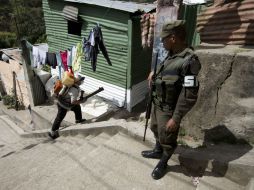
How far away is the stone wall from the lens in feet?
13.0

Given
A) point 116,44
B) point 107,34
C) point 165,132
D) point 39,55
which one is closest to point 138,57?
point 116,44

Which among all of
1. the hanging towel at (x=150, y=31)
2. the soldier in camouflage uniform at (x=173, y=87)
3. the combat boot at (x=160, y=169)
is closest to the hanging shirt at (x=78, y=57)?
the hanging towel at (x=150, y=31)

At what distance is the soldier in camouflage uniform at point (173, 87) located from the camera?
9.98 feet

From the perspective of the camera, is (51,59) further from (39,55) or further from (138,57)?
(138,57)

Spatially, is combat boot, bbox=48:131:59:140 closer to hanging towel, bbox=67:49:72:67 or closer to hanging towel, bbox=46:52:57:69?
hanging towel, bbox=67:49:72:67

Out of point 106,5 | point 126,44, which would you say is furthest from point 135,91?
point 106,5

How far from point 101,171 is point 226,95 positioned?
2.36 metres

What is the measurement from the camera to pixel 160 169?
3.62m

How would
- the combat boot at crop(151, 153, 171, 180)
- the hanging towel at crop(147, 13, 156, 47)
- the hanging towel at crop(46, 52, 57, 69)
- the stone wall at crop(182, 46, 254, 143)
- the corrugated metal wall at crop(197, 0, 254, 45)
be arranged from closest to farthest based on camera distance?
the combat boot at crop(151, 153, 171, 180)
the stone wall at crop(182, 46, 254, 143)
the corrugated metal wall at crop(197, 0, 254, 45)
the hanging towel at crop(147, 13, 156, 47)
the hanging towel at crop(46, 52, 57, 69)

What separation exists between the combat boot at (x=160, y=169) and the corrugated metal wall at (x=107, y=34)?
194 inches

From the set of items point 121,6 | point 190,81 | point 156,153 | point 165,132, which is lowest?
point 156,153

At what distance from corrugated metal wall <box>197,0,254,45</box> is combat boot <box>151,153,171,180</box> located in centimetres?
244

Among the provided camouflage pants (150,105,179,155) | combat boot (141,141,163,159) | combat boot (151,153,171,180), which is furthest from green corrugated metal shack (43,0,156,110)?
combat boot (151,153,171,180)

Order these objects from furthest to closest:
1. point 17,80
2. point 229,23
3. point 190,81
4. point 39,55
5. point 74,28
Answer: point 17,80 → point 74,28 → point 39,55 → point 229,23 → point 190,81
